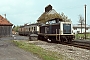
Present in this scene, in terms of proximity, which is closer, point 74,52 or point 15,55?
point 15,55

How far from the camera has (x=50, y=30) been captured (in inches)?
1242

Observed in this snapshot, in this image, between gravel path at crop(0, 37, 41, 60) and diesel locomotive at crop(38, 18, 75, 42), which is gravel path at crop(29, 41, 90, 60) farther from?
diesel locomotive at crop(38, 18, 75, 42)

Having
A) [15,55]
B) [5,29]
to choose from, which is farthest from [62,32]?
[5,29]

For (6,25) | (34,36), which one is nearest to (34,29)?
(6,25)

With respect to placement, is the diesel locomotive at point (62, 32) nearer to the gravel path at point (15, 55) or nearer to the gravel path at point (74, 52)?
the gravel path at point (74, 52)

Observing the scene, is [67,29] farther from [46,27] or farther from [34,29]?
[34,29]

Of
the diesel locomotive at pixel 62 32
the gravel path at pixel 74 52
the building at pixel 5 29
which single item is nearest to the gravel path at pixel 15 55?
the gravel path at pixel 74 52

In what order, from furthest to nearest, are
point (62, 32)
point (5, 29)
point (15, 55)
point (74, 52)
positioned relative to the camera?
point (5, 29)
point (62, 32)
point (74, 52)
point (15, 55)

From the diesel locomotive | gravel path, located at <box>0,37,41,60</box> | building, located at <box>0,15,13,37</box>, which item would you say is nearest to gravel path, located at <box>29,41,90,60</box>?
gravel path, located at <box>0,37,41,60</box>

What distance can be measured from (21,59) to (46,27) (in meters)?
22.3

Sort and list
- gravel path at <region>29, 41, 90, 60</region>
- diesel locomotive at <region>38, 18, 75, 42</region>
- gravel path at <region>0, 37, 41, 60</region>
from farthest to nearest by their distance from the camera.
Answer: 1. diesel locomotive at <region>38, 18, 75, 42</region>
2. gravel path at <region>29, 41, 90, 60</region>
3. gravel path at <region>0, 37, 41, 60</region>

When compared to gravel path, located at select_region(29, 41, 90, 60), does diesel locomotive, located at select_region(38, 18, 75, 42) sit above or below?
above

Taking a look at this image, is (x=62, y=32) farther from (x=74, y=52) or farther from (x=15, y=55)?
(x=15, y=55)

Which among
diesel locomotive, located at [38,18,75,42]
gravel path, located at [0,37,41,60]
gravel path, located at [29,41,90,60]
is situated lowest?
gravel path, located at [29,41,90,60]
